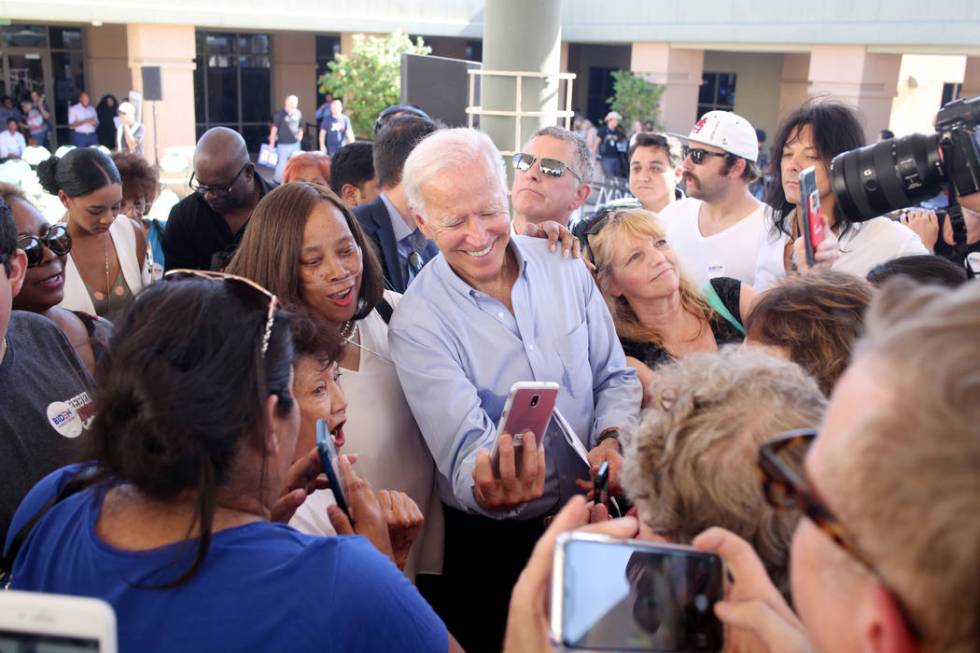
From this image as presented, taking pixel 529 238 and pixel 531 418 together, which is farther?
pixel 529 238

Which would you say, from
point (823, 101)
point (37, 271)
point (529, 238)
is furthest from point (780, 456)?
point (823, 101)

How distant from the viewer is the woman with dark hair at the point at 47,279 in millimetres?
2689

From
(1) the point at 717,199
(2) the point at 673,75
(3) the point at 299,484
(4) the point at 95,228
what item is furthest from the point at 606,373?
(2) the point at 673,75

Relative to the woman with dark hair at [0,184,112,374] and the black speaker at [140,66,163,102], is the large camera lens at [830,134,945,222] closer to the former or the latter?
the woman with dark hair at [0,184,112,374]

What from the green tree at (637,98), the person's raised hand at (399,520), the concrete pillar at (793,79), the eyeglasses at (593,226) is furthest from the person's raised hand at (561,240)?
the concrete pillar at (793,79)

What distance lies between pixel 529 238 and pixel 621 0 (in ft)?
60.2

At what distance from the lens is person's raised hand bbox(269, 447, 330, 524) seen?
1.83 m

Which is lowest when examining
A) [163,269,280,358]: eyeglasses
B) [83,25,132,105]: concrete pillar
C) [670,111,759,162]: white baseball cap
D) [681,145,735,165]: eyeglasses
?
[163,269,280,358]: eyeglasses

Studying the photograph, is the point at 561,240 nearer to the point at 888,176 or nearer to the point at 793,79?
the point at 888,176

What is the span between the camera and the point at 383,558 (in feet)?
4.65

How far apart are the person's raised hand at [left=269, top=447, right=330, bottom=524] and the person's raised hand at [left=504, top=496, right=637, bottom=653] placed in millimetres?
694

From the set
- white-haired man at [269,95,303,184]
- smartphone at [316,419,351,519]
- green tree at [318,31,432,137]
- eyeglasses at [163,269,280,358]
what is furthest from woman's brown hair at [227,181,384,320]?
white-haired man at [269,95,303,184]

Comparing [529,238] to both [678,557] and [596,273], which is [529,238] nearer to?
[596,273]

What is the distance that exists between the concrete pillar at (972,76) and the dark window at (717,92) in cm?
601
